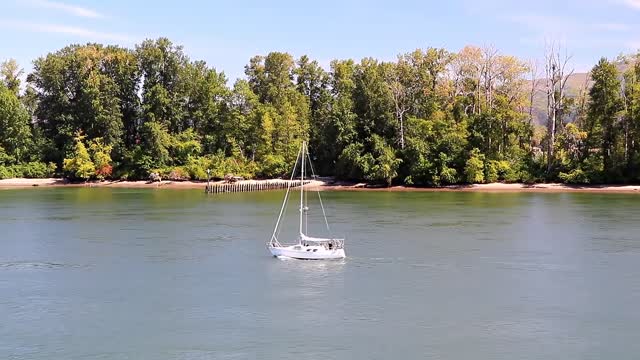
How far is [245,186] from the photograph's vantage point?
130m

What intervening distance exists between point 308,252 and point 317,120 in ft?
332

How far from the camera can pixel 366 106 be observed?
134 m

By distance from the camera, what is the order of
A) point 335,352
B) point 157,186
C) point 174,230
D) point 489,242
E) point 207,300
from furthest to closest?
point 157,186
point 174,230
point 489,242
point 207,300
point 335,352

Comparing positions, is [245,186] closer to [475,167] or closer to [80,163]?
[80,163]

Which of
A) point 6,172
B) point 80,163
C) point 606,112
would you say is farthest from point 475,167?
point 6,172

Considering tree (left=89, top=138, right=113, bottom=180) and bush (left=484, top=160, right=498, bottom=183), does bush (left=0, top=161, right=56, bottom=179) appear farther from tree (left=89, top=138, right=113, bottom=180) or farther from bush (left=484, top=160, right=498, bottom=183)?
bush (left=484, top=160, right=498, bottom=183)

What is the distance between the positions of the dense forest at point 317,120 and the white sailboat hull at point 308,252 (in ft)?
256

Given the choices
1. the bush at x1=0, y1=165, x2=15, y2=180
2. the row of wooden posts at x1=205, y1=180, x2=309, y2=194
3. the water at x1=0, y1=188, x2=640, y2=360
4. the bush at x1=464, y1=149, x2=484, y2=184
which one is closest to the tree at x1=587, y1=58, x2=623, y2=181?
the bush at x1=464, y1=149, x2=484, y2=184

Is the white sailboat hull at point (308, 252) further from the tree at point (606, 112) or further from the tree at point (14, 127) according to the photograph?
the tree at point (14, 127)

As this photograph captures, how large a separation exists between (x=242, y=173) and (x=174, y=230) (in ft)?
251

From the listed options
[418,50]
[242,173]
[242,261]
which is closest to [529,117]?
[418,50]

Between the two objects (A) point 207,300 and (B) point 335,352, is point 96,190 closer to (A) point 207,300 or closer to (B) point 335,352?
(A) point 207,300

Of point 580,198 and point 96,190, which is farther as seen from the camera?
point 96,190

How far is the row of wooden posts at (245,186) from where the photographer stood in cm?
12331
